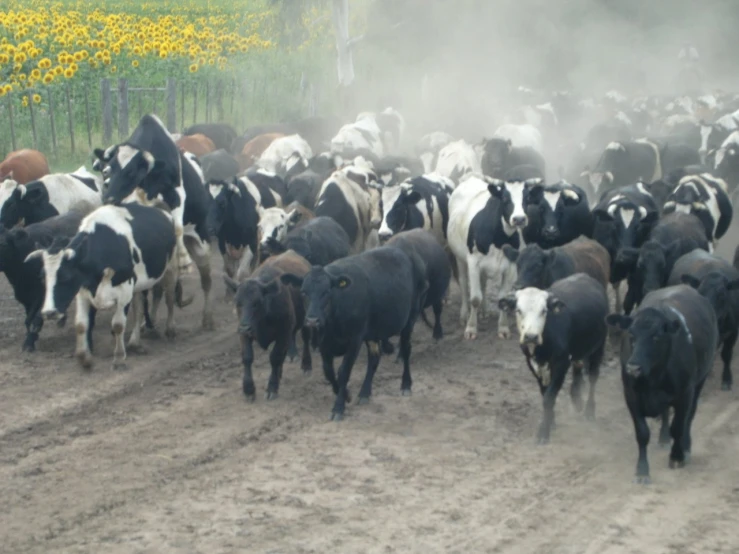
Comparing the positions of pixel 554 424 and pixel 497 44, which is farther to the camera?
pixel 497 44

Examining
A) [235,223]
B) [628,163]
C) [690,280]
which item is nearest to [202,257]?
[235,223]

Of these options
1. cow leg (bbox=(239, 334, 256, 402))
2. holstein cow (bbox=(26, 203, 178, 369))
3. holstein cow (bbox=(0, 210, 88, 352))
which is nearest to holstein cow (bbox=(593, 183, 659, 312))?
cow leg (bbox=(239, 334, 256, 402))

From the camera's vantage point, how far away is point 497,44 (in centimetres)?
4894

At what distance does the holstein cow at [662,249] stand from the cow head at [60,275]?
534 cm

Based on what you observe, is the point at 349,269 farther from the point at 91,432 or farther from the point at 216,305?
the point at 216,305

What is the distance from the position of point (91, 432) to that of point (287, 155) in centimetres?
1115

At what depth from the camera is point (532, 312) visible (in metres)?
9.39

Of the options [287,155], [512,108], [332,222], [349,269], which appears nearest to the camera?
[349,269]

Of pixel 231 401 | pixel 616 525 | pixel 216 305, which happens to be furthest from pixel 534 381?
pixel 216 305

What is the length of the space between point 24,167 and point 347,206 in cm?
553

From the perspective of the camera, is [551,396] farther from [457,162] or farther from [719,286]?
[457,162]

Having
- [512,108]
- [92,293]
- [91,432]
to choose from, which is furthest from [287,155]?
[512,108]

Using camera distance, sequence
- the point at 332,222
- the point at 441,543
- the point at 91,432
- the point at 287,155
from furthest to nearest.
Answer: the point at 287,155 → the point at 332,222 → the point at 91,432 → the point at 441,543

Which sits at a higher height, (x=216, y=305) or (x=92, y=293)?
(x=92, y=293)
